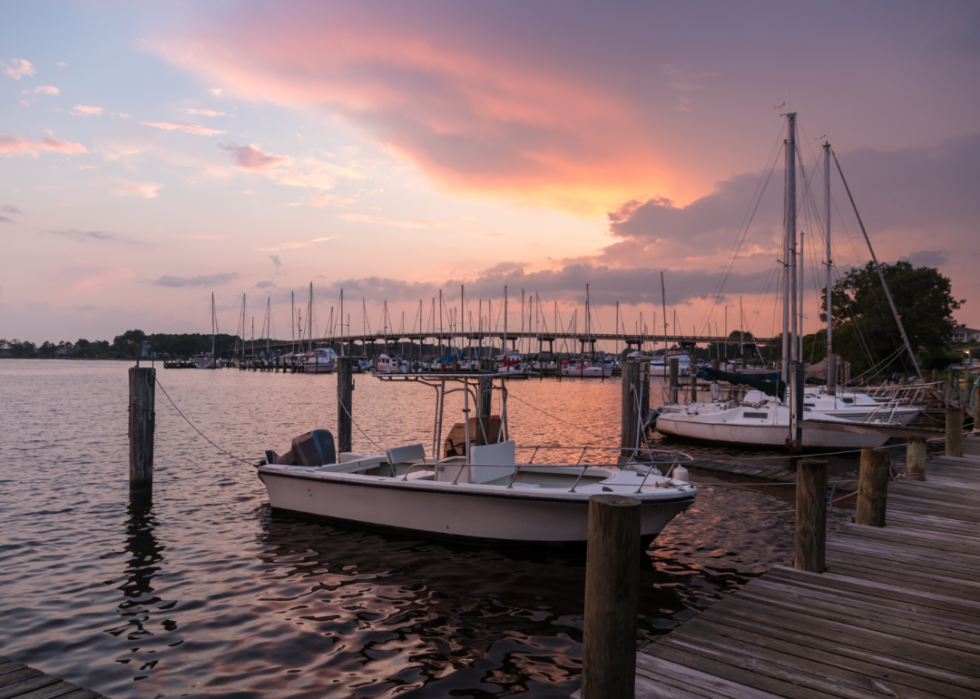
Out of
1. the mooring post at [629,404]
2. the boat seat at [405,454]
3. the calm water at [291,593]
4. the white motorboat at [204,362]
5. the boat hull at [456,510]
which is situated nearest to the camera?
the calm water at [291,593]

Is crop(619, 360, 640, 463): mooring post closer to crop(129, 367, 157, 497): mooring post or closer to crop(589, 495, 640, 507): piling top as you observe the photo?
crop(129, 367, 157, 497): mooring post

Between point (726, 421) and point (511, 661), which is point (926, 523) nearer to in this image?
point (511, 661)

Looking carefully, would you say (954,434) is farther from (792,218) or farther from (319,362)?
(319,362)

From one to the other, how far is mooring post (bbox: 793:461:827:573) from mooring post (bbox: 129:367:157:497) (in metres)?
11.8

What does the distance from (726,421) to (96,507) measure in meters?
20.1

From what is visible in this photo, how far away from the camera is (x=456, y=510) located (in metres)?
9.85

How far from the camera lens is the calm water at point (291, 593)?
6.11m

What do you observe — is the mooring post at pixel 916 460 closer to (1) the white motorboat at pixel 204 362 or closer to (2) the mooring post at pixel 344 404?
(2) the mooring post at pixel 344 404

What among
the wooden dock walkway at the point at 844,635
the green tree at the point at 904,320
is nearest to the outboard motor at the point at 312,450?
the wooden dock walkway at the point at 844,635

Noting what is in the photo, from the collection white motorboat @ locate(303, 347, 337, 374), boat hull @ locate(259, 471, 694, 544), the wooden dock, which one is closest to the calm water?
boat hull @ locate(259, 471, 694, 544)

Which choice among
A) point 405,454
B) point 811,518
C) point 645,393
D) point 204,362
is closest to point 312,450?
point 405,454

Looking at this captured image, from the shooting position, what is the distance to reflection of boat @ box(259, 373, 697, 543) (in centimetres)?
920

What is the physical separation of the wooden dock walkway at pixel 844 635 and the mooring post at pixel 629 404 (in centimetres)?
1012

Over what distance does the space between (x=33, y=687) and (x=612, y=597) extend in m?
4.73
